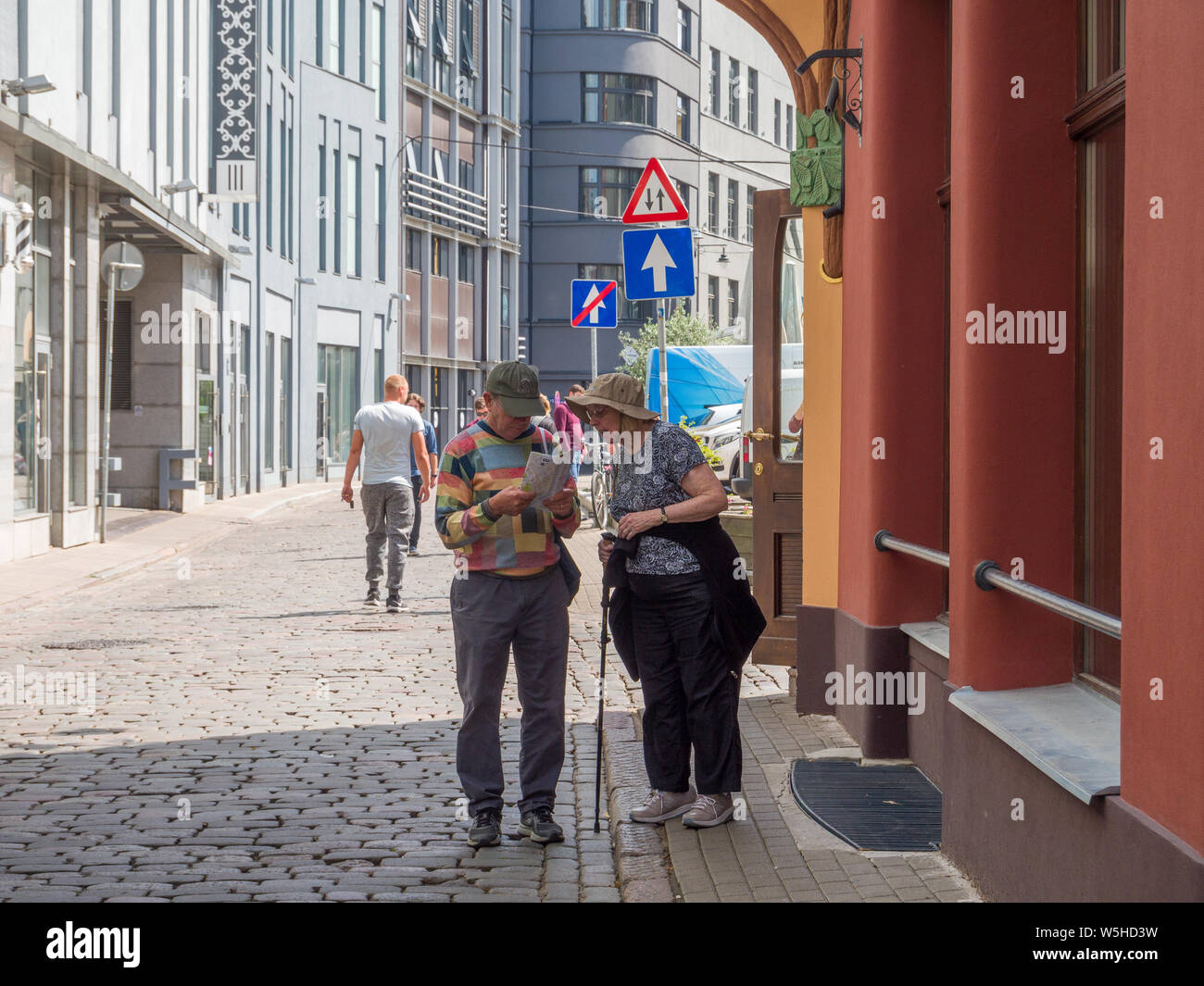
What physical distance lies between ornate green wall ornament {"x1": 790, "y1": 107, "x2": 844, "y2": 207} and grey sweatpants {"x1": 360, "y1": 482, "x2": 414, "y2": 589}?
5513 millimetres

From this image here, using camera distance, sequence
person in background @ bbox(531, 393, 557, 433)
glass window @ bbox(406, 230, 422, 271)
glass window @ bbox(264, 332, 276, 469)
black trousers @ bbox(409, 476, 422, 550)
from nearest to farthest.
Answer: person in background @ bbox(531, 393, 557, 433) → black trousers @ bbox(409, 476, 422, 550) → glass window @ bbox(264, 332, 276, 469) → glass window @ bbox(406, 230, 422, 271)

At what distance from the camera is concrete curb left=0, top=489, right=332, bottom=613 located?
47.4 feet

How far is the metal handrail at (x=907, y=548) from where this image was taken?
693cm

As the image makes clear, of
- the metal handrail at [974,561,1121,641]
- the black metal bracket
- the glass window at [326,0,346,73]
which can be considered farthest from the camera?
the glass window at [326,0,346,73]

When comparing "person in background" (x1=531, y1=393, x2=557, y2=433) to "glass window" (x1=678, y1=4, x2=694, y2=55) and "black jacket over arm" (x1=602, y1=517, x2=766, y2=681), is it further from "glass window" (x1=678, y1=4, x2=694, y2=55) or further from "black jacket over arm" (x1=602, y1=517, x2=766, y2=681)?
"glass window" (x1=678, y1=4, x2=694, y2=55)

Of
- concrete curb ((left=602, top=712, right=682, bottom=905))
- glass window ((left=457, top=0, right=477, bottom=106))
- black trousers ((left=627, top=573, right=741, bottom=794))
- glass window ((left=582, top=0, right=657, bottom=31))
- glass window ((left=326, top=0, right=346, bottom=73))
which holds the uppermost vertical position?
glass window ((left=582, top=0, right=657, bottom=31))

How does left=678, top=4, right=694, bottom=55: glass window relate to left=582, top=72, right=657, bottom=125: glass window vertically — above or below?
above

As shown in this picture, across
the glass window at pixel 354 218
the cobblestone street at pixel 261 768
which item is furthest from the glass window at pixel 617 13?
the cobblestone street at pixel 261 768

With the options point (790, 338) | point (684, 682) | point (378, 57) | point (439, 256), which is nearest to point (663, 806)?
point (684, 682)

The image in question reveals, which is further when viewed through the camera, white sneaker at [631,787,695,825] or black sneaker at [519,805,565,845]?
white sneaker at [631,787,695,825]

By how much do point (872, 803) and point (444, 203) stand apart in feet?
142

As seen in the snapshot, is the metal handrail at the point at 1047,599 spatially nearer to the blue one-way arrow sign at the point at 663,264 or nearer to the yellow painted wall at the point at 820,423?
the yellow painted wall at the point at 820,423

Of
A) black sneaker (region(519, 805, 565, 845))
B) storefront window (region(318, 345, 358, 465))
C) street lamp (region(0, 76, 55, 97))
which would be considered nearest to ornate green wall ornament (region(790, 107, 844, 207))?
black sneaker (region(519, 805, 565, 845))

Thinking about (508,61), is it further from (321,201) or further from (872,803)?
(872,803)
